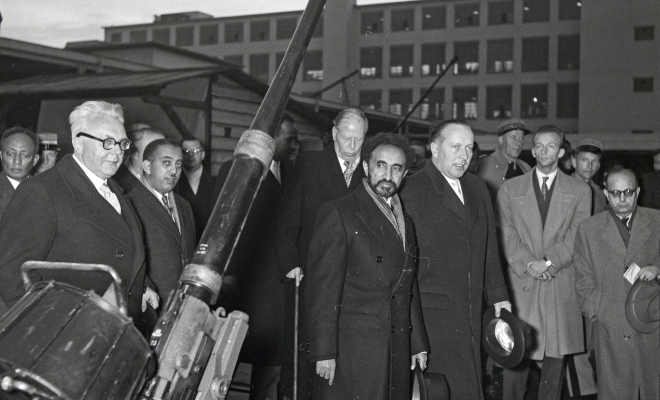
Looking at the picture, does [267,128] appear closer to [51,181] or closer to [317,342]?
[51,181]

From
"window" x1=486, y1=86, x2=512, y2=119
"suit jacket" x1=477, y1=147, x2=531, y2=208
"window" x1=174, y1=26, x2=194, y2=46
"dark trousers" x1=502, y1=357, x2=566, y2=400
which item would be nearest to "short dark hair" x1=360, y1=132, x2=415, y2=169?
"dark trousers" x1=502, y1=357, x2=566, y2=400

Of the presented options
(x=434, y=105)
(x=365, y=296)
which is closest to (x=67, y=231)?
(x=365, y=296)

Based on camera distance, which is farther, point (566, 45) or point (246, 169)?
point (566, 45)

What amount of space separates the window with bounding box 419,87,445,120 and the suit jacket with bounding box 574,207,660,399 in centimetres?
4983

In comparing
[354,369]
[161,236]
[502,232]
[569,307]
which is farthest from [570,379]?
[161,236]

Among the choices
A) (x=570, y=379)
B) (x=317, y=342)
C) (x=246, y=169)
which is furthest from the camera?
(x=570, y=379)

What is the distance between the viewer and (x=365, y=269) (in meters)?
4.40

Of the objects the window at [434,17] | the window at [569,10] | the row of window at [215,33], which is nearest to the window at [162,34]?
the row of window at [215,33]

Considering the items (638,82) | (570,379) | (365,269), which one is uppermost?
(638,82)

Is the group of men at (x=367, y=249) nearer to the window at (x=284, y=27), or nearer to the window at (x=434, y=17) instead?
the window at (x=284, y=27)

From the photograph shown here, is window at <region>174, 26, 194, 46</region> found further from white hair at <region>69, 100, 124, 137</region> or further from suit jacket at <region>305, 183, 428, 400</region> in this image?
white hair at <region>69, 100, 124, 137</region>

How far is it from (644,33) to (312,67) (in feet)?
67.9

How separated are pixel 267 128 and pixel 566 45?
53.5 m

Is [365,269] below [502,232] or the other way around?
below
